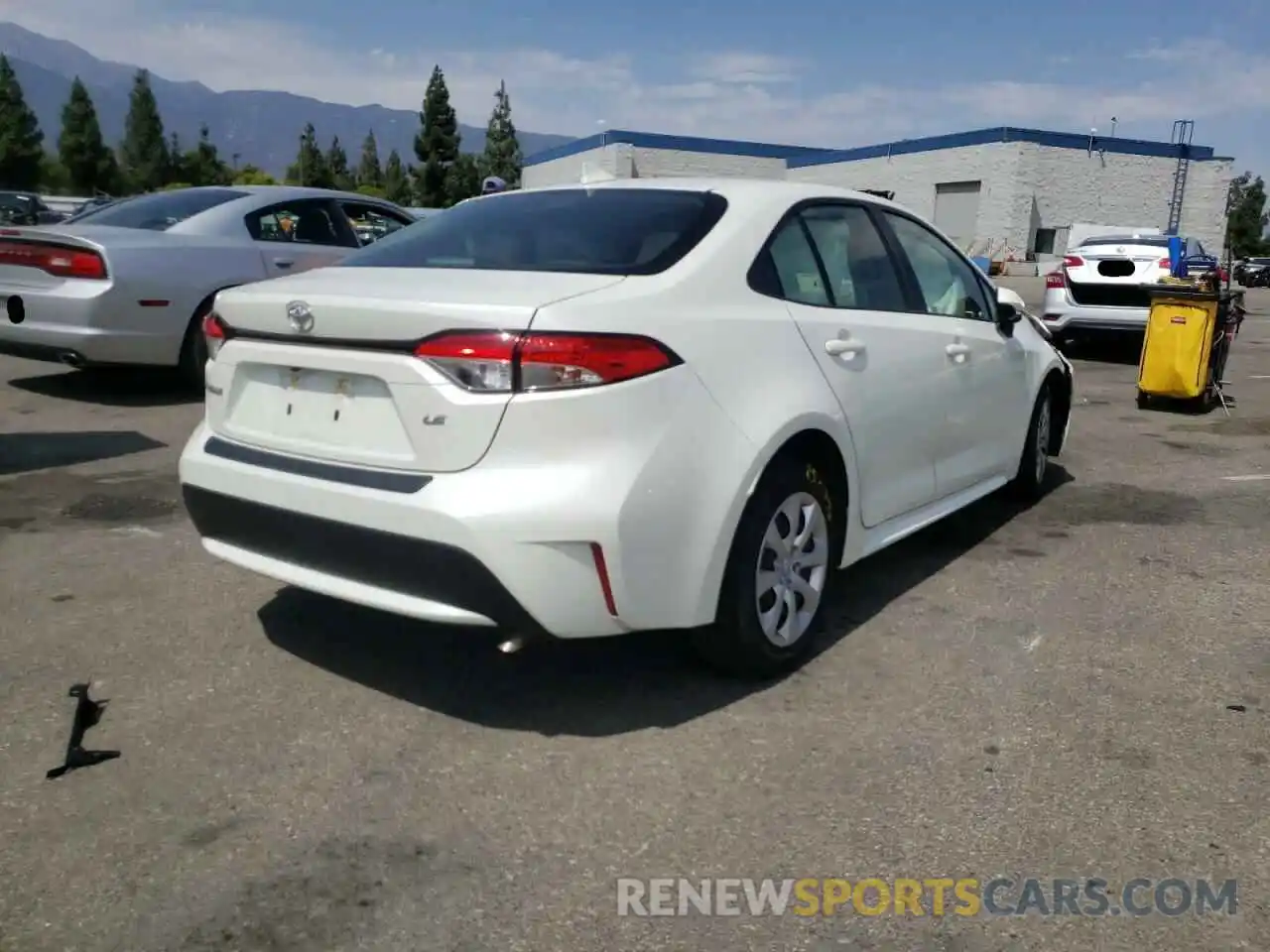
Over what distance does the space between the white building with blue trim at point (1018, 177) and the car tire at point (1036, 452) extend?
33939 mm

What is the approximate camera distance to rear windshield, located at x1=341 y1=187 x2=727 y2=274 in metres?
3.29

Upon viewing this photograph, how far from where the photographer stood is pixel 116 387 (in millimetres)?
8219

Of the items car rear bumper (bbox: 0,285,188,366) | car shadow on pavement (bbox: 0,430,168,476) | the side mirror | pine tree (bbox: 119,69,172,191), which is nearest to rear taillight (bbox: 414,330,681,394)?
the side mirror

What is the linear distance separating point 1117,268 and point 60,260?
9.44 metres

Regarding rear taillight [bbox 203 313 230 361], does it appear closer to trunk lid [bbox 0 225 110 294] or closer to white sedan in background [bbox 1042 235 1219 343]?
trunk lid [bbox 0 225 110 294]

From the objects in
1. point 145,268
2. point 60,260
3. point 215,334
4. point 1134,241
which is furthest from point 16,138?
point 215,334

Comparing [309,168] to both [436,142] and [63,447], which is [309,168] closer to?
[436,142]

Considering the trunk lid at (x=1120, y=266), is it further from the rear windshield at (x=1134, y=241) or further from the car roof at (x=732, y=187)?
the car roof at (x=732, y=187)

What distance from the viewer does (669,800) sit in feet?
9.07

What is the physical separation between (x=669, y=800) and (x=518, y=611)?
1.96ft

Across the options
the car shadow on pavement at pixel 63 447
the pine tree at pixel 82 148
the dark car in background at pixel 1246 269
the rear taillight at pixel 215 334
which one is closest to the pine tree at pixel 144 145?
the pine tree at pixel 82 148

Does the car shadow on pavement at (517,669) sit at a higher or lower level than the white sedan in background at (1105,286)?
lower

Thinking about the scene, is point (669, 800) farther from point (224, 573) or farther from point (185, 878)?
point (224, 573)

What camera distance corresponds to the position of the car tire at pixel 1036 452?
5566 mm
